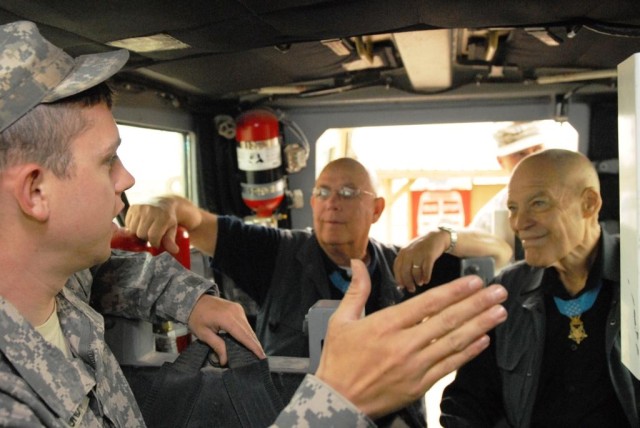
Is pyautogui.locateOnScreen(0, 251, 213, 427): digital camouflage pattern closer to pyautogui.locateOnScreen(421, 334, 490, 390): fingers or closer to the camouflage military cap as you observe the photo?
the camouflage military cap

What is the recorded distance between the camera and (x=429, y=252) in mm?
2443

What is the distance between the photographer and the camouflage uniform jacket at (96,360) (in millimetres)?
894

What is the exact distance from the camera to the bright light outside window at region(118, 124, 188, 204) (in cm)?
281

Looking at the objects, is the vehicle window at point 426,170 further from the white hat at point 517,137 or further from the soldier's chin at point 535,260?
the soldier's chin at point 535,260

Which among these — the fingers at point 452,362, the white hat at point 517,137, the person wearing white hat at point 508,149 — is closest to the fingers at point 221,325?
the fingers at point 452,362

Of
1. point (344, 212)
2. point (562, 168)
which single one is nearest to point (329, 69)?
point (344, 212)

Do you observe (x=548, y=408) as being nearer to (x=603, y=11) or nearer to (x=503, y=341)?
(x=503, y=341)

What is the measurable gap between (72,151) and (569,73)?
99.4 inches

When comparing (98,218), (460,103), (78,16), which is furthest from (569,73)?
(98,218)

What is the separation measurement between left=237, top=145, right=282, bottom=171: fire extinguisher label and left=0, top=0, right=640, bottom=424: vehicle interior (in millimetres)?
87

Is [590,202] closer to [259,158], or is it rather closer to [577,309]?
[577,309]

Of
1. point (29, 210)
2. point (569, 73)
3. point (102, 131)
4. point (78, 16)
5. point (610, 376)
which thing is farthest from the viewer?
point (569, 73)

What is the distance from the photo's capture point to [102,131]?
43.9 inches

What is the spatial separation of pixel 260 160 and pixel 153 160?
2.14 feet
